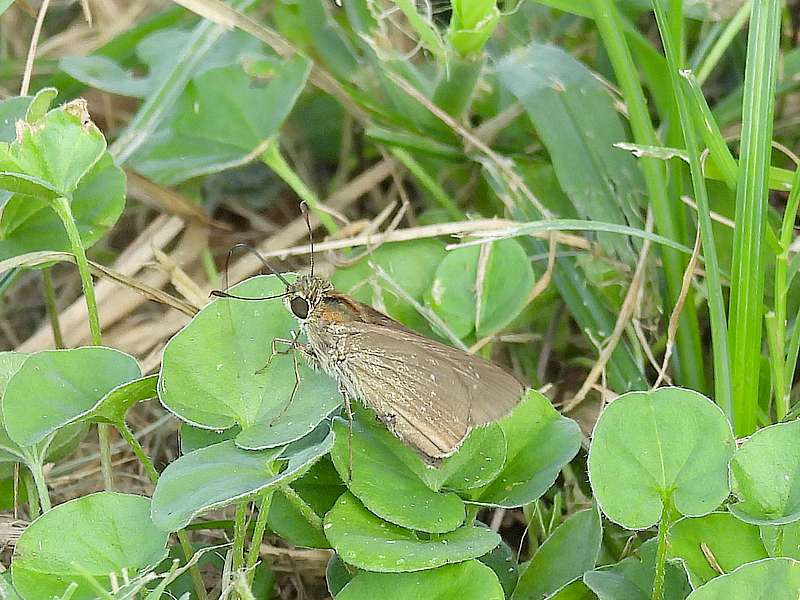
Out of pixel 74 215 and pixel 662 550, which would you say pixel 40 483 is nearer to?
pixel 74 215

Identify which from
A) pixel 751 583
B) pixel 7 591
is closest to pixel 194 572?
pixel 7 591

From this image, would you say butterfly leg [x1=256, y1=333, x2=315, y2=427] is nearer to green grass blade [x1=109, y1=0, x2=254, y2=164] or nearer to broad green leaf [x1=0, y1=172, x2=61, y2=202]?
broad green leaf [x1=0, y1=172, x2=61, y2=202]

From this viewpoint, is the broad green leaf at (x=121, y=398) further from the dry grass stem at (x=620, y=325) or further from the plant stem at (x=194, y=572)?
the dry grass stem at (x=620, y=325)

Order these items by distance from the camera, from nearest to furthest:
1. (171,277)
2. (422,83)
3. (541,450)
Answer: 1. (541,450)
2. (171,277)
3. (422,83)

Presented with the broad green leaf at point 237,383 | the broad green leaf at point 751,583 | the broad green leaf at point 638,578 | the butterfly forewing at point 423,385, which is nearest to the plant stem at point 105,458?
A: the broad green leaf at point 237,383

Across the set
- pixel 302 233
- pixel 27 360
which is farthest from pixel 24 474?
pixel 302 233

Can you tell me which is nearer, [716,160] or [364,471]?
[364,471]

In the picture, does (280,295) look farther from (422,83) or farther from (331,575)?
(422,83)

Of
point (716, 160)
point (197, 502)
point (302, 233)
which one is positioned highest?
point (716, 160)
